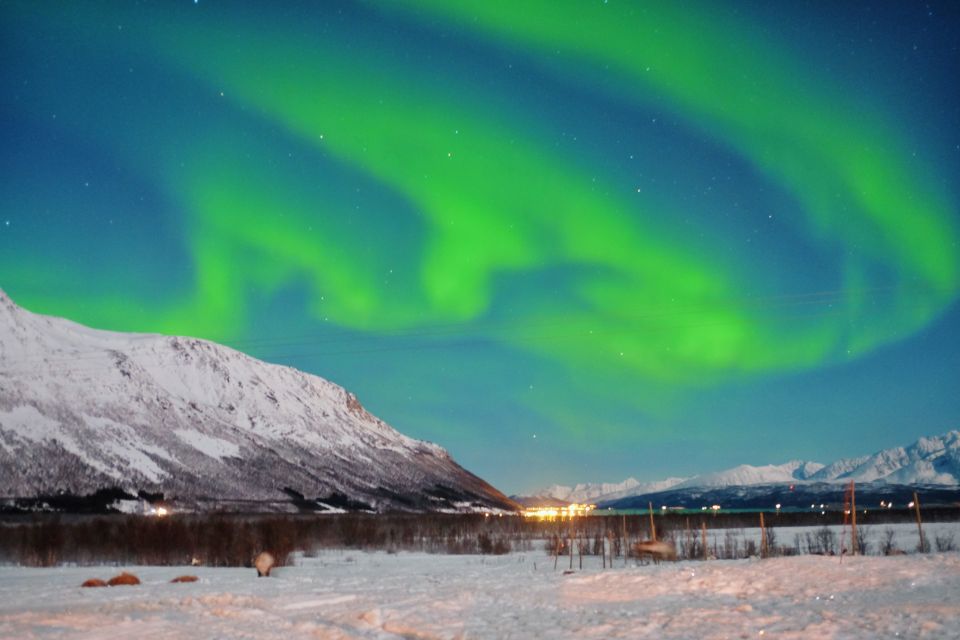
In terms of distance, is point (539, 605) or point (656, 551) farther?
point (656, 551)

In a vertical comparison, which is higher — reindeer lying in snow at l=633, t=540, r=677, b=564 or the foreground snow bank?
reindeer lying in snow at l=633, t=540, r=677, b=564

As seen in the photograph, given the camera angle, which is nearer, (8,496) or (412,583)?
(412,583)

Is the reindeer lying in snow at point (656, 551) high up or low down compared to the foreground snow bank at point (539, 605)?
up

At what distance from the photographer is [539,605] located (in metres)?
22.0

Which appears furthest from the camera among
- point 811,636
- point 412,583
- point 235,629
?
point 412,583

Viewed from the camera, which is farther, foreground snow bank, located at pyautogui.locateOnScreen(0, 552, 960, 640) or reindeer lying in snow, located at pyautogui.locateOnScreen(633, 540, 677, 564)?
reindeer lying in snow, located at pyautogui.locateOnScreen(633, 540, 677, 564)

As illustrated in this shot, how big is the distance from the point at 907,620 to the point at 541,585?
12.9m

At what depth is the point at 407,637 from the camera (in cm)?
1734

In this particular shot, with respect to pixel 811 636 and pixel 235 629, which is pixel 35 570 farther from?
pixel 811 636

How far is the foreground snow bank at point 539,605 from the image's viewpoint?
17.1 meters

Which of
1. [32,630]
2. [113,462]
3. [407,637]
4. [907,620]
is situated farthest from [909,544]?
[113,462]

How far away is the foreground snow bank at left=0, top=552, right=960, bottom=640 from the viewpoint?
17.1m

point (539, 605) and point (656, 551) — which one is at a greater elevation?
point (656, 551)

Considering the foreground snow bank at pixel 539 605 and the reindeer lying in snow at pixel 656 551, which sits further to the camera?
the reindeer lying in snow at pixel 656 551
